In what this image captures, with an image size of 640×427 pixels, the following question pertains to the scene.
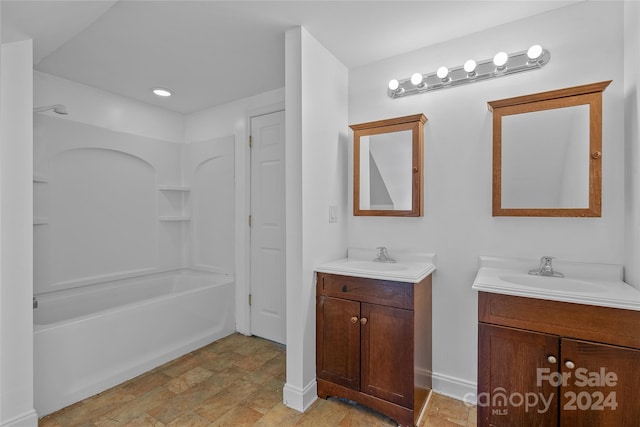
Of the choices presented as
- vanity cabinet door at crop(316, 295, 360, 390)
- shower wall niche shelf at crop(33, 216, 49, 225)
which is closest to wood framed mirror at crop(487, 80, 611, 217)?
vanity cabinet door at crop(316, 295, 360, 390)

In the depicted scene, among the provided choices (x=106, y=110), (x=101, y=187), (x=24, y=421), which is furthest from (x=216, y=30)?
(x=24, y=421)

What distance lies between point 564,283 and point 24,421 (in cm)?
294

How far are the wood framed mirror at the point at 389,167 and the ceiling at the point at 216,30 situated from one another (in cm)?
53

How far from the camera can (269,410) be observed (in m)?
1.90

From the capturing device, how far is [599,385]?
1297mm

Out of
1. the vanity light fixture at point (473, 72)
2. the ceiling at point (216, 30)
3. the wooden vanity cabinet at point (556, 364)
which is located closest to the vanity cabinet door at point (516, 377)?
the wooden vanity cabinet at point (556, 364)

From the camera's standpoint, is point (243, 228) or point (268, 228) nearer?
point (268, 228)

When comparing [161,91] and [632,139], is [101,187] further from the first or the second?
[632,139]

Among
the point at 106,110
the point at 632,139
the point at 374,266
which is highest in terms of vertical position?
the point at 106,110

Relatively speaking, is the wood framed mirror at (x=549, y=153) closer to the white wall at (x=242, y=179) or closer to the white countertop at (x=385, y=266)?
the white countertop at (x=385, y=266)

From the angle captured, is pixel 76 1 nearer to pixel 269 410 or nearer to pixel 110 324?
pixel 110 324

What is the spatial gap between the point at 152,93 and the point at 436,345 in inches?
127

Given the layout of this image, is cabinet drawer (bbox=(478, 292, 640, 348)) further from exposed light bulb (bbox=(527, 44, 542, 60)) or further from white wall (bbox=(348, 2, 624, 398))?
exposed light bulb (bbox=(527, 44, 542, 60))

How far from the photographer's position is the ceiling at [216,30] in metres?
1.68
